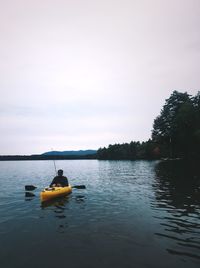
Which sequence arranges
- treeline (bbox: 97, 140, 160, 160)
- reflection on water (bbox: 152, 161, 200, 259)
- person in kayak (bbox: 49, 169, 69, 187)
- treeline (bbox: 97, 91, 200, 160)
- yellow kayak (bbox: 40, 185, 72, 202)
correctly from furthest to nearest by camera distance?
treeline (bbox: 97, 140, 160, 160) < treeline (bbox: 97, 91, 200, 160) < person in kayak (bbox: 49, 169, 69, 187) < yellow kayak (bbox: 40, 185, 72, 202) < reflection on water (bbox: 152, 161, 200, 259)

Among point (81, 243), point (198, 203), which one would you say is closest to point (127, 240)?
point (81, 243)

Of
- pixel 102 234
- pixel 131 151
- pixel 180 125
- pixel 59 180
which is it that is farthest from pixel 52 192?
pixel 131 151

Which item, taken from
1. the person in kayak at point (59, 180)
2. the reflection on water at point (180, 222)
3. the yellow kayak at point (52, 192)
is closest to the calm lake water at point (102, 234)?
the reflection on water at point (180, 222)

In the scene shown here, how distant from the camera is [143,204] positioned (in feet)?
54.5

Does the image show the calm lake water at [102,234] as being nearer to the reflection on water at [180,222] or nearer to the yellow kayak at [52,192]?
the reflection on water at [180,222]

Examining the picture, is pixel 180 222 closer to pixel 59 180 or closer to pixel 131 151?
pixel 59 180

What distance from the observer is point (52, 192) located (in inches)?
733

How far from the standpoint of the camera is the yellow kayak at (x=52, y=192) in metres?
17.9

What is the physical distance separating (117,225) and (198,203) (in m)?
7.91

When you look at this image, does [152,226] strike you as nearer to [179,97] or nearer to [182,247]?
[182,247]

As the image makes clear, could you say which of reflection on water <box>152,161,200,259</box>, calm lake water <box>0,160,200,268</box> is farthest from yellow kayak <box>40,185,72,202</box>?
reflection on water <box>152,161,200,259</box>

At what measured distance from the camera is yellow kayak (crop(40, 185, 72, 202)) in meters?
17.9

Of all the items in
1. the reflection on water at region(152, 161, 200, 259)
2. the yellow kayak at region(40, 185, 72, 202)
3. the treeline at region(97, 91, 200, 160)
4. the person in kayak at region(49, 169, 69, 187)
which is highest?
the treeline at region(97, 91, 200, 160)

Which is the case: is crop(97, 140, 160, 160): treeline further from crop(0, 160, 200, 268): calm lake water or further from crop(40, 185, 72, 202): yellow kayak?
crop(0, 160, 200, 268): calm lake water
